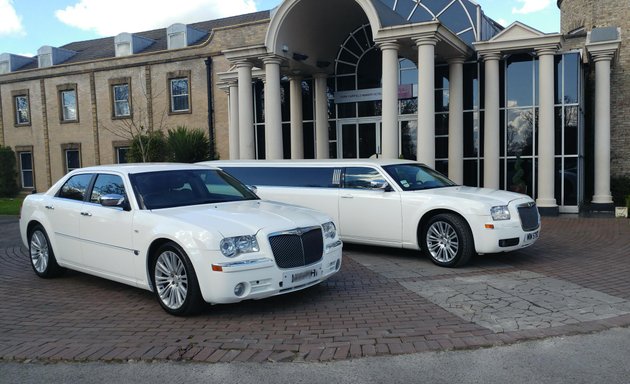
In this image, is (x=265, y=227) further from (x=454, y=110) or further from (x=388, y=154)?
(x=454, y=110)

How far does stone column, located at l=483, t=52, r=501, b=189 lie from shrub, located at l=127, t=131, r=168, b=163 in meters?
13.1

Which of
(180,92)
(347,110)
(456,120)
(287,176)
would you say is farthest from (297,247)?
(180,92)

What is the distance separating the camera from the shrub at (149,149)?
22.2 meters

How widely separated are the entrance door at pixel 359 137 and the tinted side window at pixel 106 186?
12.3 meters

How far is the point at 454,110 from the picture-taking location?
1581cm

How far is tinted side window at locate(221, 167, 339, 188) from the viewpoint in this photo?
950cm

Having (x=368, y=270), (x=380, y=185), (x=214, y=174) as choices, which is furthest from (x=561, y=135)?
(x=214, y=174)

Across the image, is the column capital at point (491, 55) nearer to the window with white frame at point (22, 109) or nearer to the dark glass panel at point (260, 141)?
the dark glass panel at point (260, 141)

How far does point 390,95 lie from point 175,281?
9461 millimetres

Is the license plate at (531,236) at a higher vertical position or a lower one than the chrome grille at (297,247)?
lower

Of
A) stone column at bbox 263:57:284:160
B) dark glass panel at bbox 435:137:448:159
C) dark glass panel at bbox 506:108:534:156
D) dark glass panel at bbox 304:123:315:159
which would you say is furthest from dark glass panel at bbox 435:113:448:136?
stone column at bbox 263:57:284:160

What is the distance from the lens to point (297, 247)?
567 cm

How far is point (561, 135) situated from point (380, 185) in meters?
8.67

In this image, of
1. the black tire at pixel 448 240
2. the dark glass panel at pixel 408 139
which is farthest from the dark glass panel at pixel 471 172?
the black tire at pixel 448 240
